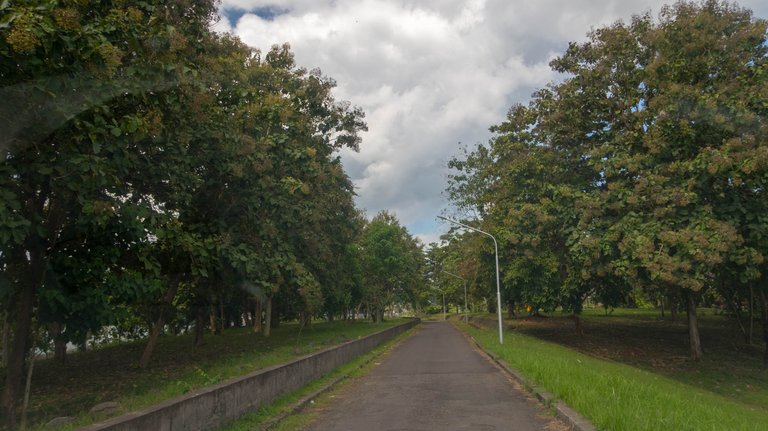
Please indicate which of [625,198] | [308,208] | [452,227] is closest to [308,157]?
[308,208]

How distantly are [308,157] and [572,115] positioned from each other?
11.9m

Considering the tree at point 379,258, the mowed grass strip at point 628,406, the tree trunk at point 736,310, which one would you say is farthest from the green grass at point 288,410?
the tree at point 379,258

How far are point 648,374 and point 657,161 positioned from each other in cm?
703

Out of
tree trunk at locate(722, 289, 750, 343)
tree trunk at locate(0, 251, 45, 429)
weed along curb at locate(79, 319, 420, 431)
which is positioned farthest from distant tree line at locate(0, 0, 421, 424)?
tree trunk at locate(722, 289, 750, 343)

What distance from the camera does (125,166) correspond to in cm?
827

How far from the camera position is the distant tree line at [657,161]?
1605 cm

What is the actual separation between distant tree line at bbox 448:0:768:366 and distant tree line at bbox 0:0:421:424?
1027 cm

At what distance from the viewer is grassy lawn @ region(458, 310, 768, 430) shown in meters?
7.32

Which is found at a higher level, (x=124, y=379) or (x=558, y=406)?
(x=558, y=406)

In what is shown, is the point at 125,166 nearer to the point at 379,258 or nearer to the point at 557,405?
the point at 557,405

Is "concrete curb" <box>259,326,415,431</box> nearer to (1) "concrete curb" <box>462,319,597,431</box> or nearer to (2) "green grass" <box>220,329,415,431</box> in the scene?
(2) "green grass" <box>220,329,415,431</box>

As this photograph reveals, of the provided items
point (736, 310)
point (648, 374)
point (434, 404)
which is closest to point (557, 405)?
point (434, 404)

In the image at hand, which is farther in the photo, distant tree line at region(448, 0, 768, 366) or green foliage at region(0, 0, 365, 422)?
distant tree line at region(448, 0, 768, 366)

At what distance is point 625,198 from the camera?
18.5 meters
